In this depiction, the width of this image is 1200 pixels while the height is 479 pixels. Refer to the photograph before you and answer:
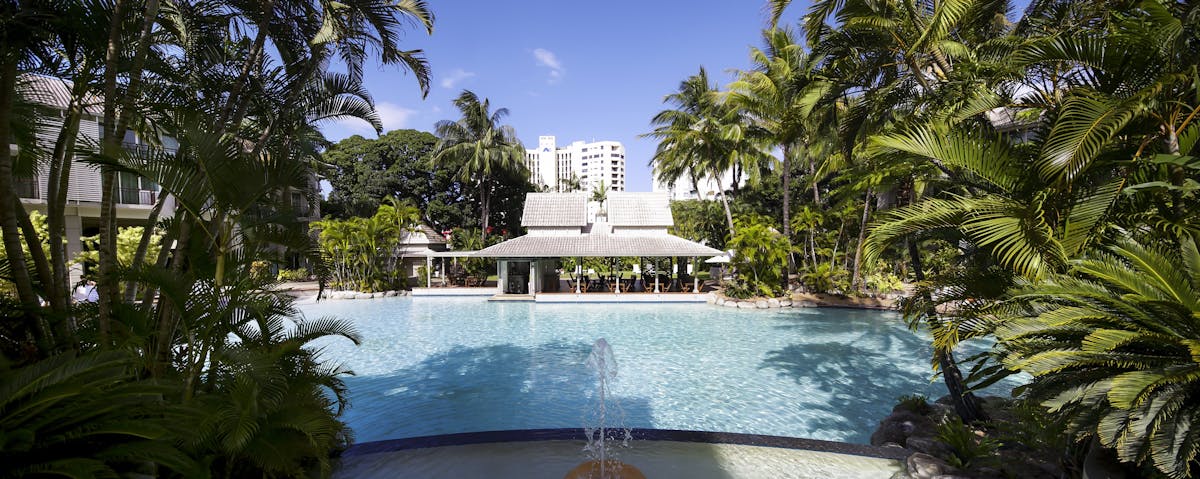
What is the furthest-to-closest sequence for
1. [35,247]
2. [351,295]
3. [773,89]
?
[351,295] < [773,89] < [35,247]

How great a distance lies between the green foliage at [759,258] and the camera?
15750 millimetres

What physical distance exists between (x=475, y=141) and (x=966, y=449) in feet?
84.4

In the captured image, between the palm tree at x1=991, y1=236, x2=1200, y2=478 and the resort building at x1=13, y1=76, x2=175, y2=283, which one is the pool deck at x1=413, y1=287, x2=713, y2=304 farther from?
the palm tree at x1=991, y1=236, x2=1200, y2=478

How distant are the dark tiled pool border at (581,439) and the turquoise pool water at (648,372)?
0.92 meters

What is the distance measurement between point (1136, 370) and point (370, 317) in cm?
1592

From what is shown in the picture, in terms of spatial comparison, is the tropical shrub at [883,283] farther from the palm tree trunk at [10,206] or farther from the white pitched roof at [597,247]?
the palm tree trunk at [10,206]

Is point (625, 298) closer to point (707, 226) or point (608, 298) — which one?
point (608, 298)

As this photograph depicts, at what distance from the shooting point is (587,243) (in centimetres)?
1850

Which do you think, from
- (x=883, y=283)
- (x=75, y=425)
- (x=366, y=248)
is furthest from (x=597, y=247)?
(x=75, y=425)

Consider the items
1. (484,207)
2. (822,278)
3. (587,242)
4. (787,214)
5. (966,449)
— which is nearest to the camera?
(966,449)

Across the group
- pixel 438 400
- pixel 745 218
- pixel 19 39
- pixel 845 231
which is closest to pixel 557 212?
pixel 745 218

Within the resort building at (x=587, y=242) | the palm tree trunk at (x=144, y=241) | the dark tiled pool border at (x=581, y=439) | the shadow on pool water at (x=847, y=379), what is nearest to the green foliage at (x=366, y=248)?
the resort building at (x=587, y=242)

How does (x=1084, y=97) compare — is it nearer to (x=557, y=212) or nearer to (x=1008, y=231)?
(x=1008, y=231)

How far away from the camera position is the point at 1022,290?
3367 millimetres
